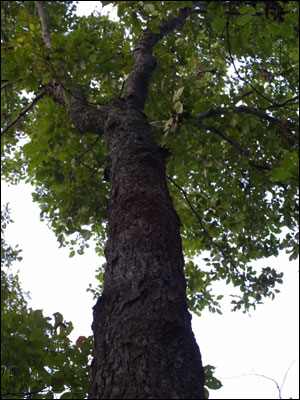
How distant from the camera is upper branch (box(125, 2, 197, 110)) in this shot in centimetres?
353

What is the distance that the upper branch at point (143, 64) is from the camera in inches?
139

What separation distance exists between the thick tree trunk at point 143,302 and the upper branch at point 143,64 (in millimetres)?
1224

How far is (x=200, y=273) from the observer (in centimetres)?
516

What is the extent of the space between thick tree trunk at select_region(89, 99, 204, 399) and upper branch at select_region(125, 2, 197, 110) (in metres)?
1.22

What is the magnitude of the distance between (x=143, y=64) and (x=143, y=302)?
135 inches

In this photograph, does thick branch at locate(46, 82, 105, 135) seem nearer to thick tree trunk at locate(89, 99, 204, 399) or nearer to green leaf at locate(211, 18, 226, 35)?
thick tree trunk at locate(89, 99, 204, 399)

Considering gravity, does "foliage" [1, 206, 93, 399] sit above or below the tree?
below

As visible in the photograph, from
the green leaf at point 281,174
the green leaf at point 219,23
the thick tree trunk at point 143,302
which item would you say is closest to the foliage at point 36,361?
the thick tree trunk at point 143,302

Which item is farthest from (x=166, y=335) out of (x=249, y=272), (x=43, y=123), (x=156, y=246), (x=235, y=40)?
(x=249, y=272)

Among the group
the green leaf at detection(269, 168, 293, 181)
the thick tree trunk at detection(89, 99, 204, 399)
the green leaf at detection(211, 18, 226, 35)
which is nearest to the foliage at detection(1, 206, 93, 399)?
the thick tree trunk at detection(89, 99, 204, 399)

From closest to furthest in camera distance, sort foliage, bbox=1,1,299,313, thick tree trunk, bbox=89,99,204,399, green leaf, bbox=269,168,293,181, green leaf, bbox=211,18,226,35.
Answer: thick tree trunk, bbox=89,99,204,399 < green leaf, bbox=269,168,293,181 < green leaf, bbox=211,18,226,35 < foliage, bbox=1,1,299,313

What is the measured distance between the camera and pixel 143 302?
60.2 inches

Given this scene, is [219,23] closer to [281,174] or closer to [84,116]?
[281,174]

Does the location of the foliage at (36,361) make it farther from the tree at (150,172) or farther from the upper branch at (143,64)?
the upper branch at (143,64)
